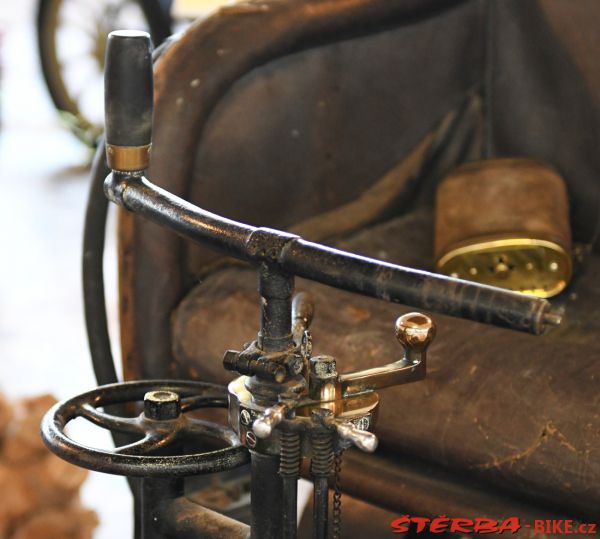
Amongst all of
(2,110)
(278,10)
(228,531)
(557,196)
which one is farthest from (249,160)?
(2,110)

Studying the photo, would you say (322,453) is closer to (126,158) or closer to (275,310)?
(275,310)

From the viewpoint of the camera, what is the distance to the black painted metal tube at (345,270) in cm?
88

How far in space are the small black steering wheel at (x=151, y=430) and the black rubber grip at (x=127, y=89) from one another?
333 millimetres

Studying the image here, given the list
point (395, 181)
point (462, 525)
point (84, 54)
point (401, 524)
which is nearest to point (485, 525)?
point (462, 525)

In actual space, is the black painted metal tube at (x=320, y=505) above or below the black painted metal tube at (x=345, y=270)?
below

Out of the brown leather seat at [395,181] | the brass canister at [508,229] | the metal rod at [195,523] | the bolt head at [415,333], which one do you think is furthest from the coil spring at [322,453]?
the brass canister at [508,229]

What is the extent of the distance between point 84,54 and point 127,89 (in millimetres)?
4038

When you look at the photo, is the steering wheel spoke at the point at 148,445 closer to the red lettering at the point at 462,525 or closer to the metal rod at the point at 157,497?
the metal rod at the point at 157,497

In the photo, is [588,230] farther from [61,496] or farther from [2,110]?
[2,110]

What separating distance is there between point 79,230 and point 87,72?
1.44 metres

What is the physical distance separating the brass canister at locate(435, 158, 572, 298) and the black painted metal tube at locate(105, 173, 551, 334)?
90cm

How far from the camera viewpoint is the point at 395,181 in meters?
2.27

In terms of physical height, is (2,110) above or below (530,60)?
below

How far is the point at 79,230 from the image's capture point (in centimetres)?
415
